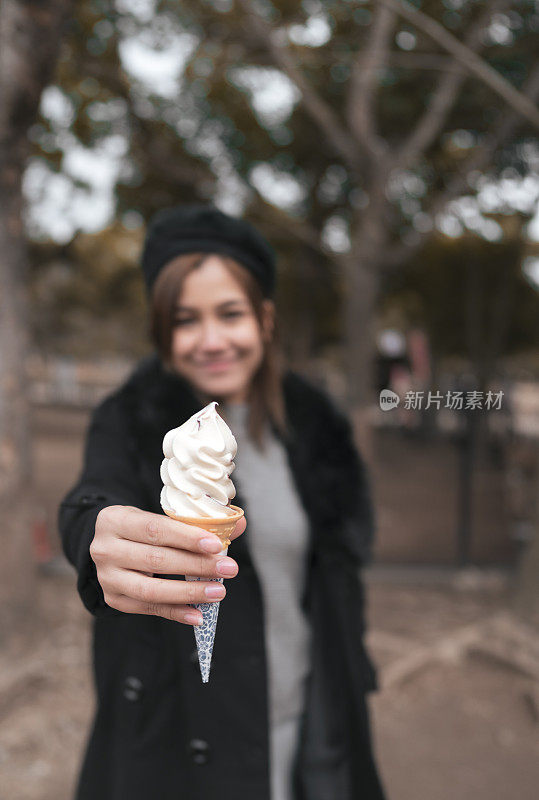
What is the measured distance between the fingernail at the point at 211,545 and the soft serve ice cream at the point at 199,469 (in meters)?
0.05

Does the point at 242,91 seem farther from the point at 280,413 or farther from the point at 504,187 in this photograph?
the point at 280,413

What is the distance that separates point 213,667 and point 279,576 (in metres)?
0.53

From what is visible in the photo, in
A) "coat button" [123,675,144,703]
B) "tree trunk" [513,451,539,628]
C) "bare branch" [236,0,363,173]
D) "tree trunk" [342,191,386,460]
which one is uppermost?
"bare branch" [236,0,363,173]

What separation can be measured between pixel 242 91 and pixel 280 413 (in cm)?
731

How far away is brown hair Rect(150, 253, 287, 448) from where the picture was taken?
1.62 m

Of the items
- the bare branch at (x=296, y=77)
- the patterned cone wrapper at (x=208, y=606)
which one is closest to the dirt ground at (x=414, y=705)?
the patterned cone wrapper at (x=208, y=606)

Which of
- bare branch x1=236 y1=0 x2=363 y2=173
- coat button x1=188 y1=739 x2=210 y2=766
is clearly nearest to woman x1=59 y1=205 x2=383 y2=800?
coat button x1=188 y1=739 x2=210 y2=766

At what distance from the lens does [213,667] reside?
1.48 metres

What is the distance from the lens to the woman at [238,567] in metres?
1.61

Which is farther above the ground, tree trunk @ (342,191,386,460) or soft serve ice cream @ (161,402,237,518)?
Answer: tree trunk @ (342,191,386,460)

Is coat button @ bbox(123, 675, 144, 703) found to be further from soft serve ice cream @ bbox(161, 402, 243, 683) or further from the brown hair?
soft serve ice cream @ bbox(161, 402, 243, 683)

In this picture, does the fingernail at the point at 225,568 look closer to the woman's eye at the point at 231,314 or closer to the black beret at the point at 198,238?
the woman's eye at the point at 231,314

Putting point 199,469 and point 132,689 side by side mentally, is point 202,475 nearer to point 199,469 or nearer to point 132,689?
point 199,469

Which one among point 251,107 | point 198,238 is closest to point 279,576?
point 198,238
